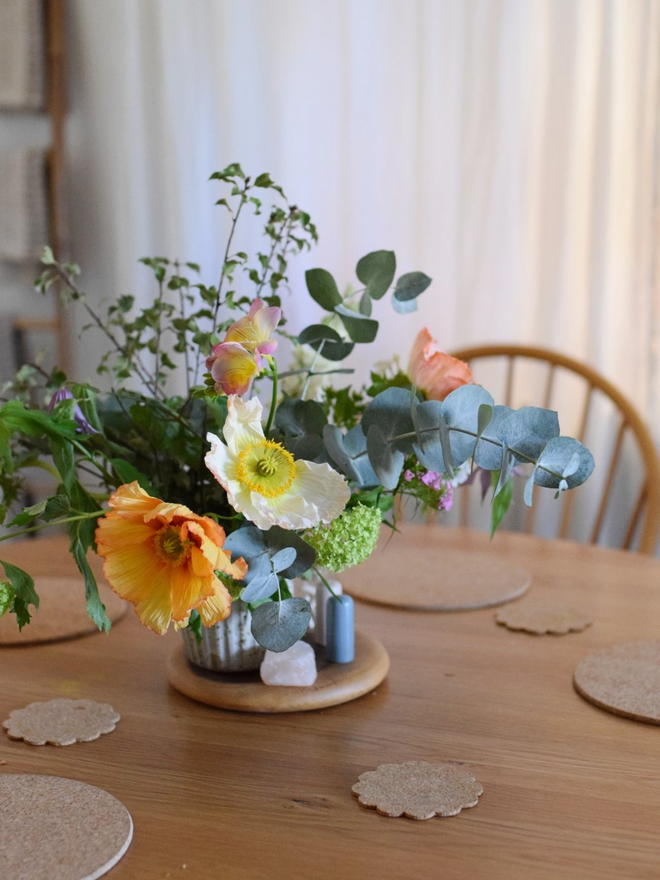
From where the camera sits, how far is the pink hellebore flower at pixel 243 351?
27.7 inches

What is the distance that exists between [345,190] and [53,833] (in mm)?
1815

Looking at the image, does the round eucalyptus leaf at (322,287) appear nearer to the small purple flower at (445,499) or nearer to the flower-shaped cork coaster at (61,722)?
the small purple flower at (445,499)

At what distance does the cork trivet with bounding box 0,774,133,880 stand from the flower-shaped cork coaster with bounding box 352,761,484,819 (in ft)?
0.61

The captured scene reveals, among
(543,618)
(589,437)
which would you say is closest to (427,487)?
(543,618)

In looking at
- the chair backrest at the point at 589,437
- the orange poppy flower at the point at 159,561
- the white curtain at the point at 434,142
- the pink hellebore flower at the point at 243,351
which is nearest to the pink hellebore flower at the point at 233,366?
the pink hellebore flower at the point at 243,351

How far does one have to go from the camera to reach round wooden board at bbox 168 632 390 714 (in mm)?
866

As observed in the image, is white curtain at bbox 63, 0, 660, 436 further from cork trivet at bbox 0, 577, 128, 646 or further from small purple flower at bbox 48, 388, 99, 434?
small purple flower at bbox 48, 388, 99, 434

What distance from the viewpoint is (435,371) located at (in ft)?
2.81

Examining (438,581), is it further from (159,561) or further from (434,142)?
(434,142)

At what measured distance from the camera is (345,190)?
2238mm

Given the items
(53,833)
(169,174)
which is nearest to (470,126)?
(169,174)

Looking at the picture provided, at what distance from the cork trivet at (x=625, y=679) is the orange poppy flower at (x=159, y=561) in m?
0.40

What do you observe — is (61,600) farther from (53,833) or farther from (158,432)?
(53,833)

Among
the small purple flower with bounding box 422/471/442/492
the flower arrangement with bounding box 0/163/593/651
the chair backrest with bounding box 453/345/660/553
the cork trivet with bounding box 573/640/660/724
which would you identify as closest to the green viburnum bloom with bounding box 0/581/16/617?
the flower arrangement with bounding box 0/163/593/651
